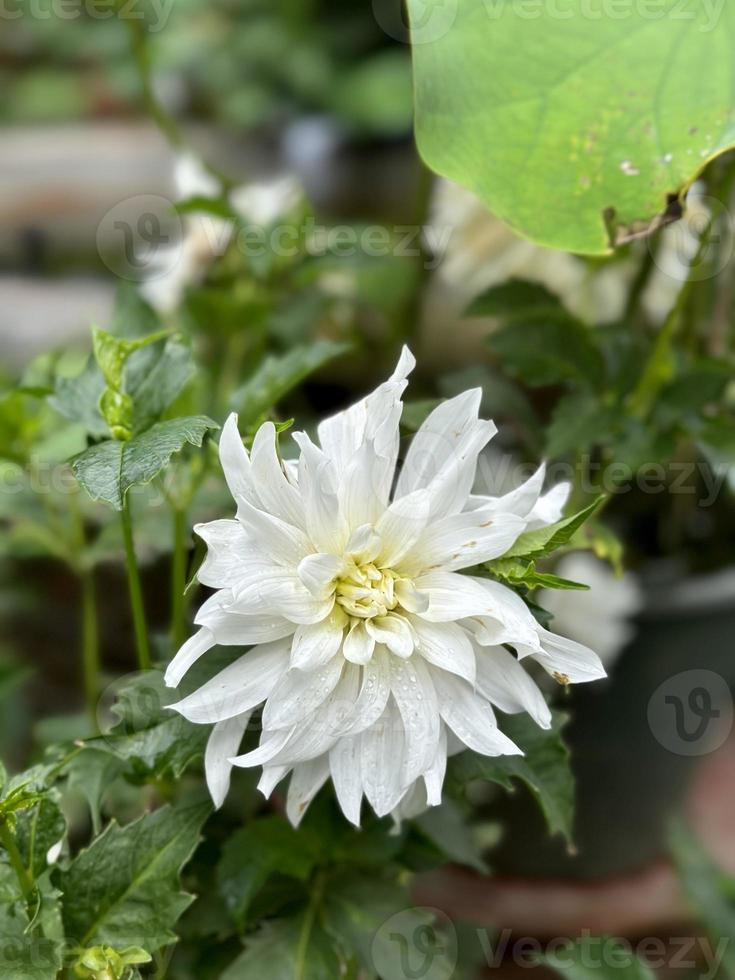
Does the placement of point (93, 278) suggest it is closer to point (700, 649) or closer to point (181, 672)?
point (700, 649)

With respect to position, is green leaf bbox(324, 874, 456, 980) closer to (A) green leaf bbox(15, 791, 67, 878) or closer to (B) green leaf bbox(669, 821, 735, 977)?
(A) green leaf bbox(15, 791, 67, 878)

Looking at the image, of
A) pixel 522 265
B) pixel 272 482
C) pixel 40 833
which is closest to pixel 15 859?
pixel 40 833

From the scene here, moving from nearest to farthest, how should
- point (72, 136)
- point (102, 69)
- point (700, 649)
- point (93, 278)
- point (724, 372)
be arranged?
1. point (724, 372)
2. point (700, 649)
3. point (93, 278)
4. point (72, 136)
5. point (102, 69)

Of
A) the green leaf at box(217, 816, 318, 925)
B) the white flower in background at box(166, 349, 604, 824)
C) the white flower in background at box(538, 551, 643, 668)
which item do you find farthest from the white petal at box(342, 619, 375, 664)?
the white flower in background at box(538, 551, 643, 668)

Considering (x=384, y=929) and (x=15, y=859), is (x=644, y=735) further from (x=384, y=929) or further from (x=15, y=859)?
(x=15, y=859)

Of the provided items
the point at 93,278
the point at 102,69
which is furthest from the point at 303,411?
the point at 102,69
